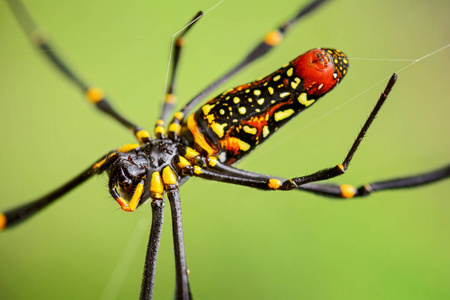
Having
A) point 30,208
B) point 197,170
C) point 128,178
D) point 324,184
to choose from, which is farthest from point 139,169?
point 324,184

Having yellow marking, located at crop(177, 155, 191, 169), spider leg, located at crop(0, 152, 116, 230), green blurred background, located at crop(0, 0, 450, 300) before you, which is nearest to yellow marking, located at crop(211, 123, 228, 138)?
yellow marking, located at crop(177, 155, 191, 169)

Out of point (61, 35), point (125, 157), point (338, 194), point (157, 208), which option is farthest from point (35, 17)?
point (338, 194)

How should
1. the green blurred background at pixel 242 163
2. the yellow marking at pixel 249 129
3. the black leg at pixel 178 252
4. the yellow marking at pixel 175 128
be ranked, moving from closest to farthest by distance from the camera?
the black leg at pixel 178 252 < the yellow marking at pixel 249 129 < the yellow marking at pixel 175 128 < the green blurred background at pixel 242 163

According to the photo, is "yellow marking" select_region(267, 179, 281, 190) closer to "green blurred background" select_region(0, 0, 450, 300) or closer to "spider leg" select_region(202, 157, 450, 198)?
"spider leg" select_region(202, 157, 450, 198)

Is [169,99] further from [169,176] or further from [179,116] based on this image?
[169,176]

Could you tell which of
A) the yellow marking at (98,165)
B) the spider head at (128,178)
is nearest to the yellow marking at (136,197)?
the spider head at (128,178)

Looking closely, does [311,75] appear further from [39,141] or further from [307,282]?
[39,141]

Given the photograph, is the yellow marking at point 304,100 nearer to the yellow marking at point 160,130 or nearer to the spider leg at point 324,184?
the spider leg at point 324,184

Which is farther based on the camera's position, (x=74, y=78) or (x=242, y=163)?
(x=242, y=163)
